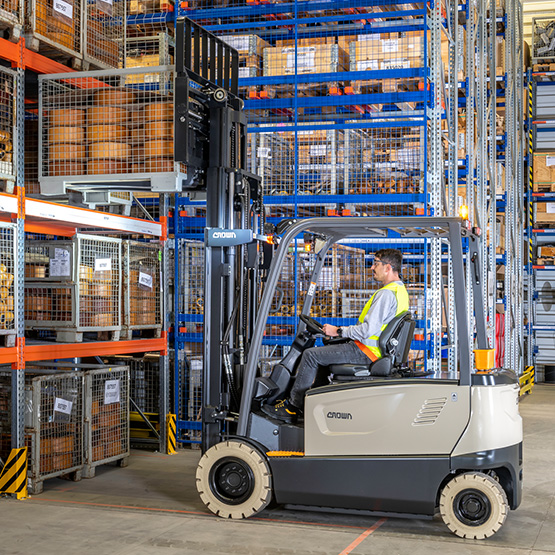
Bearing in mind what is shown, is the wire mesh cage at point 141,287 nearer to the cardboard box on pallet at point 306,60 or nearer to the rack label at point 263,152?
the rack label at point 263,152

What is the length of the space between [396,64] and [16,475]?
593 centimetres

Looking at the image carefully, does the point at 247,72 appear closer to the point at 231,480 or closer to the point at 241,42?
the point at 241,42

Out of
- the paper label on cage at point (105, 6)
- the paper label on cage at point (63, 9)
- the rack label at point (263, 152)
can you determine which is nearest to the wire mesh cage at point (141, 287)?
the rack label at point (263, 152)

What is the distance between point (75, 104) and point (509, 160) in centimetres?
960

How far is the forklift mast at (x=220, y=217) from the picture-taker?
664 cm

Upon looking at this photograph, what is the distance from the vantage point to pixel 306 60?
375 inches

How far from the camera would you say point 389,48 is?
9.13 meters

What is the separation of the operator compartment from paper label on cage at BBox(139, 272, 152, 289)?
3.43 meters

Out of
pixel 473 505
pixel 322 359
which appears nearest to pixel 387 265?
pixel 322 359

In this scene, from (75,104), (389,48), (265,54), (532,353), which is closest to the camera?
(75,104)

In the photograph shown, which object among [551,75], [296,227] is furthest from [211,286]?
[551,75]

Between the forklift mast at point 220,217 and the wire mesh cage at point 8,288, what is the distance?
1.61 metres

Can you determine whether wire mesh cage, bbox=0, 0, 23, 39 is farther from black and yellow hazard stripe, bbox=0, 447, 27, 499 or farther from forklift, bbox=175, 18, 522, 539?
black and yellow hazard stripe, bbox=0, 447, 27, 499

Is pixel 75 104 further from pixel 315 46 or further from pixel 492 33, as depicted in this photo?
pixel 492 33
